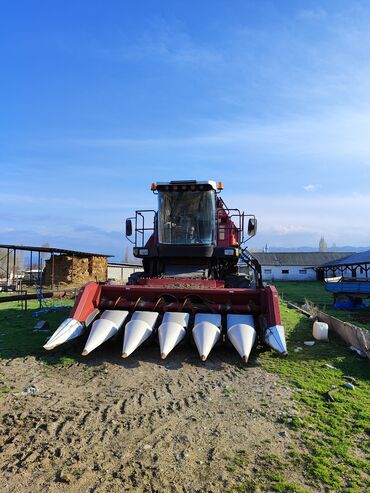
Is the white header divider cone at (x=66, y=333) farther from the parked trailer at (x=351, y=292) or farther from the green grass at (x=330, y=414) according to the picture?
the parked trailer at (x=351, y=292)

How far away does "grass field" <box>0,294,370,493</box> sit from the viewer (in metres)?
3.27

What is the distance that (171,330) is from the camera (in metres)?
6.43

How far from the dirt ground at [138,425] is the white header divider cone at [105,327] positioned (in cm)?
29

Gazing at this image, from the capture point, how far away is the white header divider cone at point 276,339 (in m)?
6.11

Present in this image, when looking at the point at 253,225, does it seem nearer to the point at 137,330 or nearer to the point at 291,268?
the point at 137,330

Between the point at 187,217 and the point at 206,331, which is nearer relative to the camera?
the point at 206,331

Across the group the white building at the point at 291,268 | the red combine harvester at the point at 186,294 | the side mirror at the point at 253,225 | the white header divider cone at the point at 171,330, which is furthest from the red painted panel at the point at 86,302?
the white building at the point at 291,268

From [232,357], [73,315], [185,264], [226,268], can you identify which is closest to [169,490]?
[232,357]

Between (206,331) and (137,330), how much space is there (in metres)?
1.08

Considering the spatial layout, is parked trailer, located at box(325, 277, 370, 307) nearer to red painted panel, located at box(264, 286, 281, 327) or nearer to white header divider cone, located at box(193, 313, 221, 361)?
red painted panel, located at box(264, 286, 281, 327)

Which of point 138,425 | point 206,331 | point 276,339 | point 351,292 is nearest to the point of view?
point 138,425

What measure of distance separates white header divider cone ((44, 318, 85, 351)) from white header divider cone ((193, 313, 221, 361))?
190cm

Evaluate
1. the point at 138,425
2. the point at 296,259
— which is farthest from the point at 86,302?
the point at 296,259

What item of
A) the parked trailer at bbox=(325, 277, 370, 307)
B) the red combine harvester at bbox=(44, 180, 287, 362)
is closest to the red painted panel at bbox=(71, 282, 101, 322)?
the red combine harvester at bbox=(44, 180, 287, 362)
